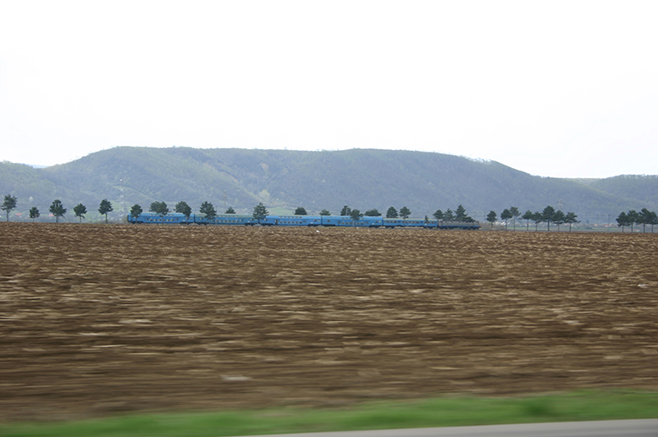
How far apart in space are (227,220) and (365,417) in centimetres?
14521

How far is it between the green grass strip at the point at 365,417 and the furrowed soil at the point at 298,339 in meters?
0.39

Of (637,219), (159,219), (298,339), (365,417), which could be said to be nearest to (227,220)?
(159,219)

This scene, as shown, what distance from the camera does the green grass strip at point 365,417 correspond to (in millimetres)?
6004

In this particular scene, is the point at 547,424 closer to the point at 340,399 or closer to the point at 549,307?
the point at 340,399

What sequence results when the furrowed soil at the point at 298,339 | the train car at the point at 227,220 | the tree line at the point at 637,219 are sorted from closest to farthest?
the furrowed soil at the point at 298,339 < the train car at the point at 227,220 < the tree line at the point at 637,219

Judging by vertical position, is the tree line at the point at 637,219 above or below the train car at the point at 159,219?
above

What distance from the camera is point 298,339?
35.1 ft

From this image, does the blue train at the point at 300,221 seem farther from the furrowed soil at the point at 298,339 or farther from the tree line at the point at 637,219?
the furrowed soil at the point at 298,339

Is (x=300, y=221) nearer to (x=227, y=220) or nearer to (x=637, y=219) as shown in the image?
(x=227, y=220)

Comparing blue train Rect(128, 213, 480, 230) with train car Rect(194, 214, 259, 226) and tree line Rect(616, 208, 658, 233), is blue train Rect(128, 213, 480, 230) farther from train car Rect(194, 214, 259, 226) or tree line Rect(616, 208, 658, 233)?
tree line Rect(616, 208, 658, 233)

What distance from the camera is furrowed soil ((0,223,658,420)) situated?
7648 millimetres

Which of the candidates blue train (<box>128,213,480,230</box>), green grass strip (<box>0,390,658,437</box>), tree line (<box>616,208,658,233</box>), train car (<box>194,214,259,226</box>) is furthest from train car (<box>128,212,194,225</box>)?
green grass strip (<box>0,390,658,437</box>)

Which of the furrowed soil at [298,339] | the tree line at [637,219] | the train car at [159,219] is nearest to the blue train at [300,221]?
the train car at [159,219]

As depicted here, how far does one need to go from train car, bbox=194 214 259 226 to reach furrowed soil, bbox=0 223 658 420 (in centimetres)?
12393
